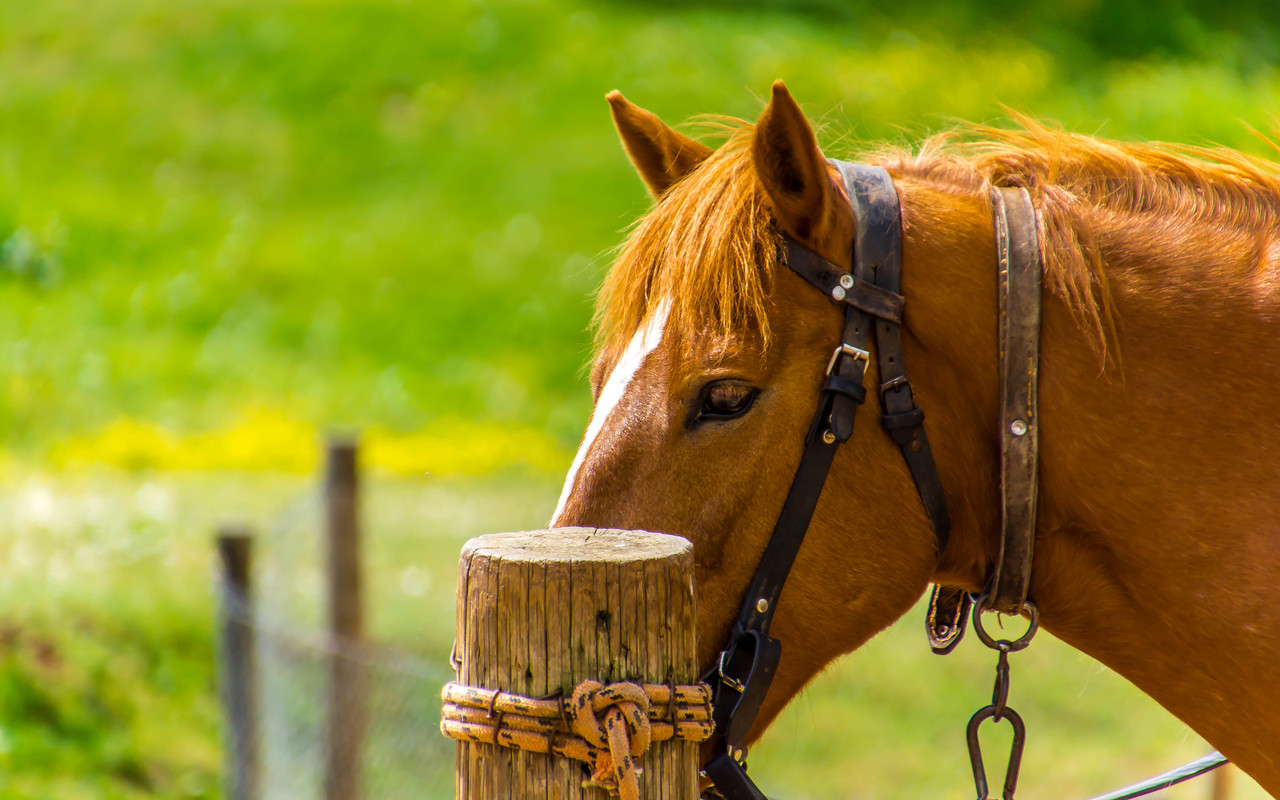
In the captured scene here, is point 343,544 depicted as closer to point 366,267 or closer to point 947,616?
point 947,616

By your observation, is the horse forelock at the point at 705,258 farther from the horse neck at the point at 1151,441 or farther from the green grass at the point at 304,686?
the green grass at the point at 304,686

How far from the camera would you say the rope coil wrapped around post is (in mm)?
1229

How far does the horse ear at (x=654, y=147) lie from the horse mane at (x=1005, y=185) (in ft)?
0.42

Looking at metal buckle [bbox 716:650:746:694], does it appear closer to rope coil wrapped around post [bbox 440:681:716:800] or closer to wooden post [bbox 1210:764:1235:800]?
rope coil wrapped around post [bbox 440:681:716:800]

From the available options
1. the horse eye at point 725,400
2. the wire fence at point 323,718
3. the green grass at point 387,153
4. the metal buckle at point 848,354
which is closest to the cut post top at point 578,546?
the horse eye at point 725,400

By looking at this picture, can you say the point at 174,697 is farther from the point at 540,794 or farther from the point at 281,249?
the point at 281,249

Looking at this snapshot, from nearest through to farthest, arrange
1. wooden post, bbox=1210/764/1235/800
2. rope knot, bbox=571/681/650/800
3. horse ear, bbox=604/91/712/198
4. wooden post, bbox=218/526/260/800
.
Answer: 1. rope knot, bbox=571/681/650/800
2. horse ear, bbox=604/91/712/198
3. wooden post, bbox=1210/764/1235/800
4. wooden post, bbox=218/526/260/800

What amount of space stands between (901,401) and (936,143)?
1.85 feet

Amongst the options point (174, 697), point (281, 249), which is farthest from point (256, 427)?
point (174, 697)

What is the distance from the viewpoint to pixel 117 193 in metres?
15.1

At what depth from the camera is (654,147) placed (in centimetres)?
201

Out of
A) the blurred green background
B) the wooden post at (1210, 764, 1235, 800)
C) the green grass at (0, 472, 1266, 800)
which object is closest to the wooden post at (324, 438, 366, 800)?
the green grass at (0, 472, 1266, 800)

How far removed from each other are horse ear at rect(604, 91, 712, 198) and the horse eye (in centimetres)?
53

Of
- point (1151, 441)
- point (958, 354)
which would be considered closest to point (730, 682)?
point (958, 354)
